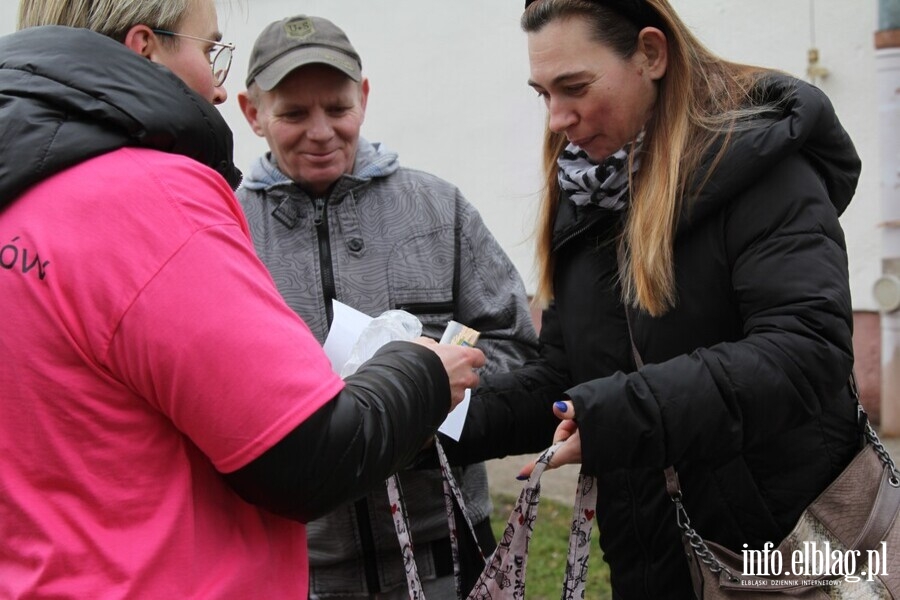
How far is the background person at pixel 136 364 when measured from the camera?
144cm

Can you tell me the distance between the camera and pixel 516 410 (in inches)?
99.3

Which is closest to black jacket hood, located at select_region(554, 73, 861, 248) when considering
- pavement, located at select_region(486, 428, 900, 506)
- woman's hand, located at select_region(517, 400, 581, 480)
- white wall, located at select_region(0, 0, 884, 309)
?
woman's hand, located at select_region(517, 400, 581, 480)

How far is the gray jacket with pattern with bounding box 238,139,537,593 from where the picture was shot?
262 centimetres

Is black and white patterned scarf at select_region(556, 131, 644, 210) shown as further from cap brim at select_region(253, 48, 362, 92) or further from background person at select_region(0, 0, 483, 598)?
background person at select_region(0, 0, 483, 598)

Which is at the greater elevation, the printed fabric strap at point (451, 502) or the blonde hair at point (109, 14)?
the blonde hair at point (109, 14)

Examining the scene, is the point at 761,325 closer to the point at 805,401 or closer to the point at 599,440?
the point at 805,401

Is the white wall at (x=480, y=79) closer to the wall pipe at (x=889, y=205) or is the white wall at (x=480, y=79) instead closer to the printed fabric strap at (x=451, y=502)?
the wall pipe at (x=889, y=205)

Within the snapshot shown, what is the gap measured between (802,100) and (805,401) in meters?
0.61

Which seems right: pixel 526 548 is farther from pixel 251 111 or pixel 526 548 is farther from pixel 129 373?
pixel 251 111

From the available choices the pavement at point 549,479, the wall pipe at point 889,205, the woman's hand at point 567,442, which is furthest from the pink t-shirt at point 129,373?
the wall pipe at point 889,205

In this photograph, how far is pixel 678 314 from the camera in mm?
2096

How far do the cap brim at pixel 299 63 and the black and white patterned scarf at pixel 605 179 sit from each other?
773 mm

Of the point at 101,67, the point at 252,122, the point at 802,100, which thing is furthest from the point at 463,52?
the point at 101,67

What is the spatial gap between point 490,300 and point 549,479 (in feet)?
11.4
